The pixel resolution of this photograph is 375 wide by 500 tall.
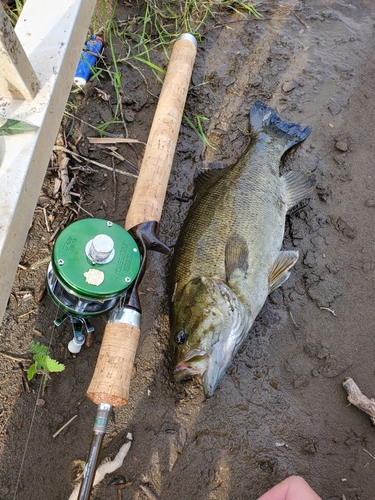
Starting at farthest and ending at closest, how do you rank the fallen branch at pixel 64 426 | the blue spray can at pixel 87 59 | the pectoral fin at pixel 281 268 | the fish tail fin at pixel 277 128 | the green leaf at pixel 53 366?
the blue spray can at pixel 87 59 < the fish tail fin at pixel 277 128 < the pectoral fin at pixel 281 268 < the fallen branch at pixel 64 426 < the green leaf at pixel 53 366

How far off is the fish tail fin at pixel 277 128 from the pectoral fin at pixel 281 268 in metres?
0.96

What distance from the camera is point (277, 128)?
369 cm

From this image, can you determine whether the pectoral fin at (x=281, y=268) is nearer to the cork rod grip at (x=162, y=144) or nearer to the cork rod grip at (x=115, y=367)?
the cork rod grip at (x=162, y=144)

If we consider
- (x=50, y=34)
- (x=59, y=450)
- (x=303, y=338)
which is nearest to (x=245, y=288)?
(x=303, y=338)

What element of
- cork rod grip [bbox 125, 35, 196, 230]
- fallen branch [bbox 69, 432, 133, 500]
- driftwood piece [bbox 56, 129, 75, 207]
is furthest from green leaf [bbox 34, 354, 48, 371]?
driftwood piece [bbox 56, 129, 75, 207]

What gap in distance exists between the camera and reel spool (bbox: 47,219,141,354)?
2084mm

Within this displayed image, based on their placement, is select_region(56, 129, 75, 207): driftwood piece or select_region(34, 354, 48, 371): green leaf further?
select_region(56, 129, 75, 207): driftwood piece

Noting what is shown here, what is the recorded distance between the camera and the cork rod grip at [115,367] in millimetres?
2236

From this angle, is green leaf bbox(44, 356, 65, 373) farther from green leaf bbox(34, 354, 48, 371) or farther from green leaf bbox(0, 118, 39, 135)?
green leaf bbox(0, 118, 39, 135)

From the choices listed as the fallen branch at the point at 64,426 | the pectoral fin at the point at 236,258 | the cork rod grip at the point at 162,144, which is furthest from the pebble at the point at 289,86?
the fallen branch at the point at 64,426

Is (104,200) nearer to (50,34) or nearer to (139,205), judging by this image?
(139,205)

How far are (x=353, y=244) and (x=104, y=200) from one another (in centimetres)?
215

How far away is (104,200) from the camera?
11.6ft

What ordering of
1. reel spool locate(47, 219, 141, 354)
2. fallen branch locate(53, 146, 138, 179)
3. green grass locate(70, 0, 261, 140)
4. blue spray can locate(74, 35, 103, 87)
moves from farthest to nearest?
green grass locate(70, 0, 261, 140), blue spray can locate(74, 35, 103, 87), fallen branch locate(53, 146, 138, 179), reel spool locate(47, 219, 141, 354)
